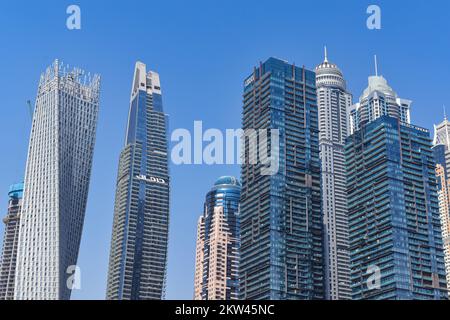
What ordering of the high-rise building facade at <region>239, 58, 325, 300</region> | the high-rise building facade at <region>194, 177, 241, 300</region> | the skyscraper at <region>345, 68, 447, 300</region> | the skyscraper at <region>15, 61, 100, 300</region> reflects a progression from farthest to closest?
the high-rise building facade at <region>194, 177, 241, 300</region> → the skyscraper at <region>15, 61, 100, 300</region> → the high-rise building facade at <region>239, 58, 325, 300</region> → the skyscraper at <region>345, 68, 447, 300</region>

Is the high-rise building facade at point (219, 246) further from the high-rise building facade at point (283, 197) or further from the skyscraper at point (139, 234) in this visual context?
the high-rise building facade at point (283, 197)

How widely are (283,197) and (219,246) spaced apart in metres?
46.2

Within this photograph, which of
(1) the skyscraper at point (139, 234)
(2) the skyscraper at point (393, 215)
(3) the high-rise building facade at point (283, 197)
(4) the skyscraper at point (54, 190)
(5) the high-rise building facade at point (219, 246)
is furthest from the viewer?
(5) the high-rise building facade at point (219, 246)

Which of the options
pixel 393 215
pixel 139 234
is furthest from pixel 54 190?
pixel 393 215

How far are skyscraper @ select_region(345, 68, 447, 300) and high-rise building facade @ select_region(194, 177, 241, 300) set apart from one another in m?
44.1

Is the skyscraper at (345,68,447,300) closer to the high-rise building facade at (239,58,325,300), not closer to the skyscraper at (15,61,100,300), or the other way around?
the high-rise building facade at (239,58,325,300)

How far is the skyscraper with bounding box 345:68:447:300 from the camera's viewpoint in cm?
12975

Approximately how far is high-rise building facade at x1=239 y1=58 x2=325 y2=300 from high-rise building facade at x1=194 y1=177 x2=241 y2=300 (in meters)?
33.7

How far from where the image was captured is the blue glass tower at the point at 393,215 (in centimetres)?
12975

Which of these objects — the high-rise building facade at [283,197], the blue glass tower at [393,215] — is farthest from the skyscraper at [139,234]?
the blue glass tower at [393,215]

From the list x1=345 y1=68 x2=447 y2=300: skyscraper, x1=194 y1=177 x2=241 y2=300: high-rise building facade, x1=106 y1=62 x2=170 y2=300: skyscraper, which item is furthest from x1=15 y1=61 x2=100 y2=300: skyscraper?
x1=345 y1=68 x2=447 y2=300: skyscraper

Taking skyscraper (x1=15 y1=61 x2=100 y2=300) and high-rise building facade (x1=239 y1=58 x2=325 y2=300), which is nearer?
high-rise building facade (x1=239 y1=58 x2=325 y2=300)

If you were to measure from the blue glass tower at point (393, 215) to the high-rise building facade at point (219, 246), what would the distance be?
144ft

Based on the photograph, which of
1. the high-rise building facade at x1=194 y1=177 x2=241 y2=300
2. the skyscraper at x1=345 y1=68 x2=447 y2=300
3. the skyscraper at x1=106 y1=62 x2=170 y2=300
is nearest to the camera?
the skyscraper at x1=345 y1=68 x2=447 y2=300
